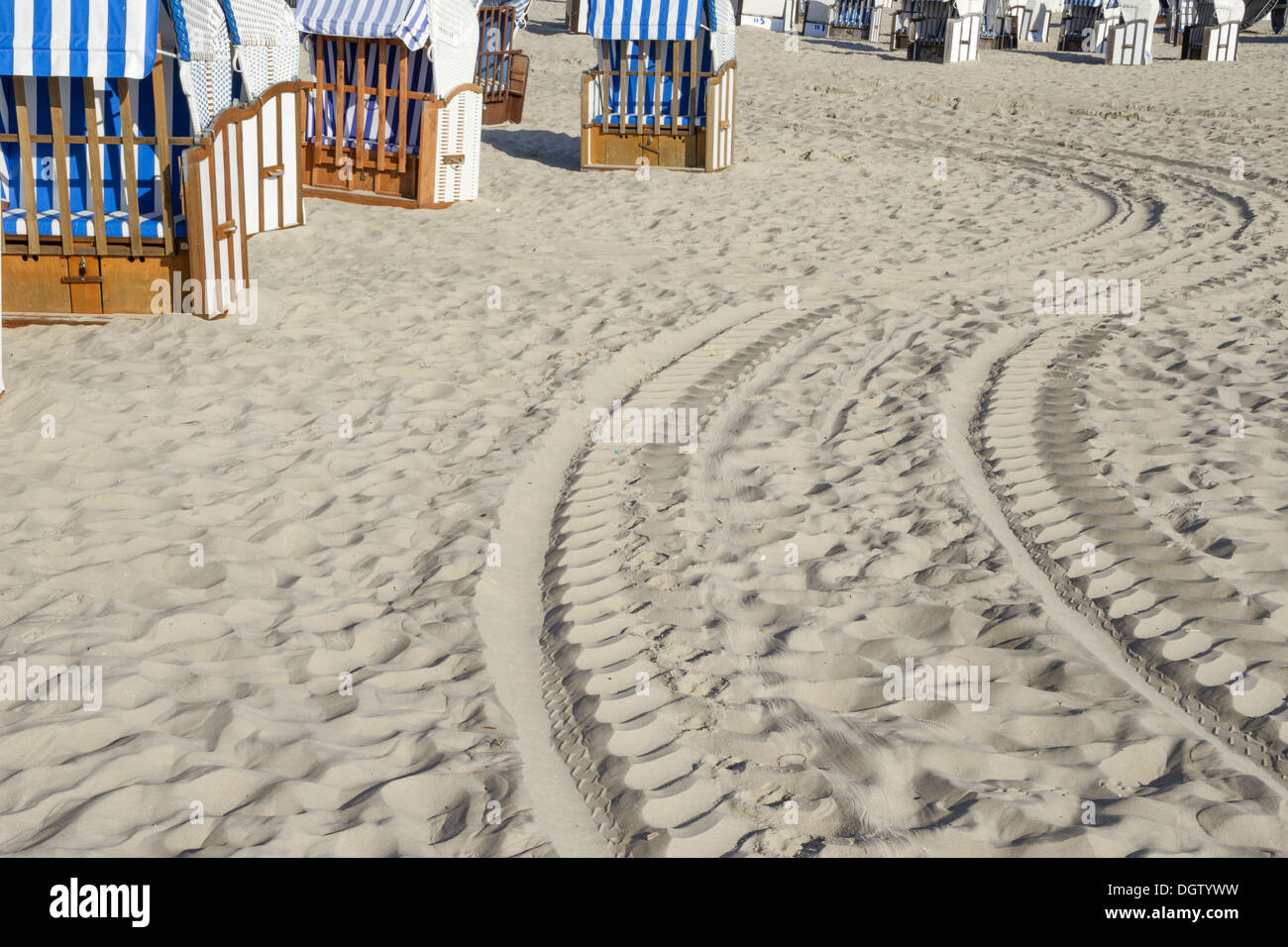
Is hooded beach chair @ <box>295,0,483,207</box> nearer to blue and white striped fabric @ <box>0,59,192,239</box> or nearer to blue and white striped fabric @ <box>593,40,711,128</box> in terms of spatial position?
blue and white striped fabric @ <box>593,40,711,128</box>

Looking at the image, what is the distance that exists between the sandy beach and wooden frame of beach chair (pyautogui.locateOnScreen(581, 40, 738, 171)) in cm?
450

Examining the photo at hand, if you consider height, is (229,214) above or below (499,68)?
below

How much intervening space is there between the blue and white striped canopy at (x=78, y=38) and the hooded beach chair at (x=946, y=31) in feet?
74.3

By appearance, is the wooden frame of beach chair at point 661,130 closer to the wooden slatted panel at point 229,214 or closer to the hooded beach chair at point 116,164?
the hooded beach chair at point 116,164

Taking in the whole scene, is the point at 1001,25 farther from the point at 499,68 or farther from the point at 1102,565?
the point at 1102,565

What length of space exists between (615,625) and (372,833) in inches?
52.5

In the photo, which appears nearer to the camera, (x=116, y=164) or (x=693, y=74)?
(x=116, y=164)

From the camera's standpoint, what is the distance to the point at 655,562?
179 inches

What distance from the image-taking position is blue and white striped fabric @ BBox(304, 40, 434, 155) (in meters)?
11.3

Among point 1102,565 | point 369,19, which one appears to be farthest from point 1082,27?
point 1102,565

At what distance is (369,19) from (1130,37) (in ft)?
70.8

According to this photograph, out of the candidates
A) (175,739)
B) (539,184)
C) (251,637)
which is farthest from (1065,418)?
(539,184)
